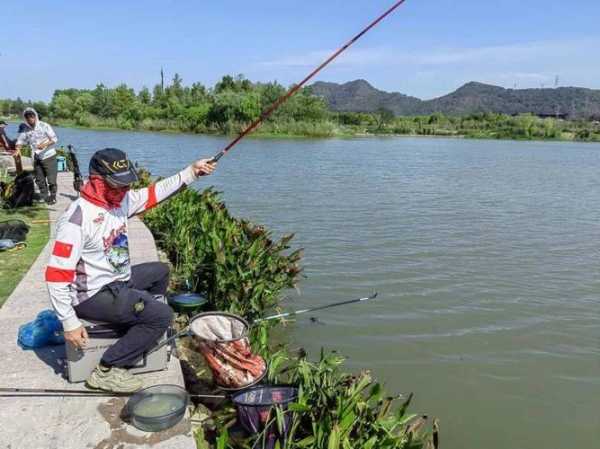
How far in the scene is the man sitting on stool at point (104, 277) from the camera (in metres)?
3.23

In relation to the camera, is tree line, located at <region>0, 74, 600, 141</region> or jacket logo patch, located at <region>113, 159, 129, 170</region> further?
tree line, located at <region>0, 74, 600, 141</region>

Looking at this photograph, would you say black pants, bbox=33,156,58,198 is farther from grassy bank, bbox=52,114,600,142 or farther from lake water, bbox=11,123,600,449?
grassy bank, bbox=52,114,600,142

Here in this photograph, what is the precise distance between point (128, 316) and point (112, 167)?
1.00 meters

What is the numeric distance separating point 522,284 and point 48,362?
7155 mm

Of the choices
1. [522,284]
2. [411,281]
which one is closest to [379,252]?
[411,281]

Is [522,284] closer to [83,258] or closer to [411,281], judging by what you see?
[411,281]

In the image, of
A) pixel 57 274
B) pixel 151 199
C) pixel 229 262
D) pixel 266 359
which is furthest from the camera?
pixel 229 262

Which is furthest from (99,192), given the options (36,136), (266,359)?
(36,136)

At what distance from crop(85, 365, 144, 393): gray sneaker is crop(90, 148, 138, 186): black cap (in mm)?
1278

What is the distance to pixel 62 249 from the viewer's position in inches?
126

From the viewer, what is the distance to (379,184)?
21.1m

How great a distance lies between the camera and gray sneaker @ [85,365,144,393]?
3.54 meters

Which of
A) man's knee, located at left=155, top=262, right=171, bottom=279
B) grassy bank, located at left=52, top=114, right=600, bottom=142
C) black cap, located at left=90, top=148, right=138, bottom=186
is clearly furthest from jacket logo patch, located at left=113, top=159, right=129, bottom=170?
grassy bank, located at left=52, top=114, right=600, bottom=142

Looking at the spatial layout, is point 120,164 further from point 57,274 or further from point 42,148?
point 42,148
